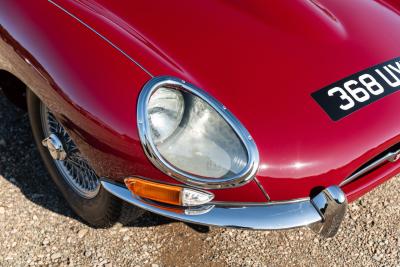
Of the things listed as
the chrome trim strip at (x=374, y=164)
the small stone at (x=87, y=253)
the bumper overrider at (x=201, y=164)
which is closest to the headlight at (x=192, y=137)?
the bumper overrider at (x=201, y=164)

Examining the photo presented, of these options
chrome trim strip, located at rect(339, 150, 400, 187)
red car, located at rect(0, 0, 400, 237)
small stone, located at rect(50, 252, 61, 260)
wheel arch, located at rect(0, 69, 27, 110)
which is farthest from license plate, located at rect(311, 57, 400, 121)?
Result: wheel arch, located at rect(0, 69, 27, 110)

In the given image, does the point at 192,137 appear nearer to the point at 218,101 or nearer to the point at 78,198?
the point at 218,101

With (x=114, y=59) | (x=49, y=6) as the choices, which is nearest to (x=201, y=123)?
(x=114, y=59)

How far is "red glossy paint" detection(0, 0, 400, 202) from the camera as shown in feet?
5.85

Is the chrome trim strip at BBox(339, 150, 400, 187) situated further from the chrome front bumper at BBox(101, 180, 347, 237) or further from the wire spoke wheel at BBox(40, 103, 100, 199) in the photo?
the wire spoke wheel at BBox(40, 103, 100, 199)

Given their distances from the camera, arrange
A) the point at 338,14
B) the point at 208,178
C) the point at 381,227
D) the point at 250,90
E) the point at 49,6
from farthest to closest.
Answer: the point at 381,227 < the point at 338,14 < the point at 49,6 < the point at 250,90 < the point at 208,178

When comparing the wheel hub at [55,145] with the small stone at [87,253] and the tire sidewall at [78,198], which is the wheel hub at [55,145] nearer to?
the tire sidewall at [78,198]

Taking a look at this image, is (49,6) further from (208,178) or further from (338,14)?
(338,14)

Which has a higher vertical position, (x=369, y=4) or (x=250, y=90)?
(x=369, y=4)

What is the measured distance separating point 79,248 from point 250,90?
120cm

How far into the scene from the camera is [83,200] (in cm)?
247

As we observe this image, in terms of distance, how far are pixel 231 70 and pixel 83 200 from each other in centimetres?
104

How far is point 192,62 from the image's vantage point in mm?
1912

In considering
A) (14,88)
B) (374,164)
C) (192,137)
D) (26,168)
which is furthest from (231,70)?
(26,168)
